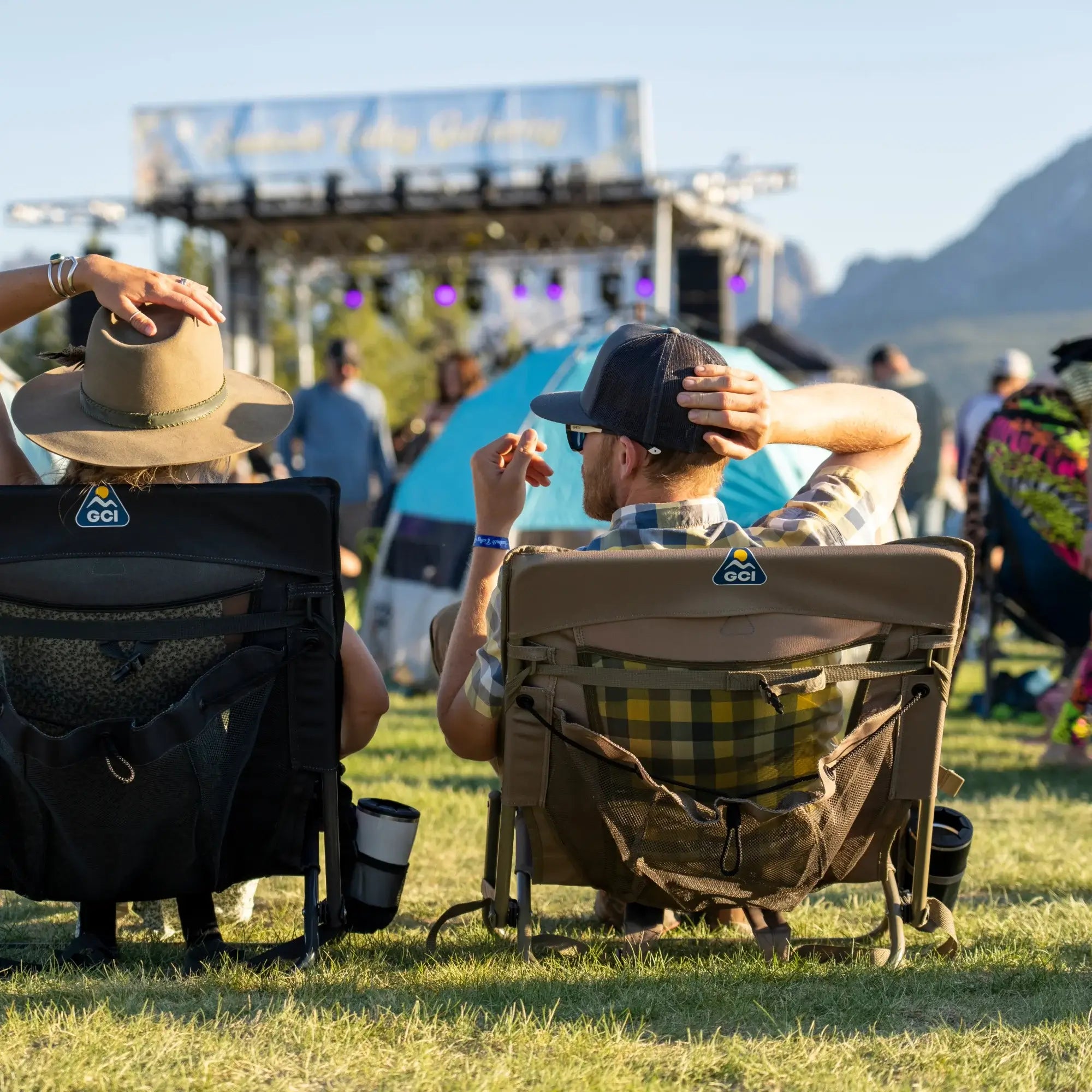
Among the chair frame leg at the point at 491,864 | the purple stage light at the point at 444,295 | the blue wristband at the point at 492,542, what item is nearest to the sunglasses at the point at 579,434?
the blue wristband at the point at 492,542

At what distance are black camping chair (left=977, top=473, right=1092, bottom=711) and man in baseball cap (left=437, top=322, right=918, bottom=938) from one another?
3.70 meters

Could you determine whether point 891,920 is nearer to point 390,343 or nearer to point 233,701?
point 233,701

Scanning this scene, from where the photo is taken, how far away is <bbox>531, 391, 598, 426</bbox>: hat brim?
8.49ft

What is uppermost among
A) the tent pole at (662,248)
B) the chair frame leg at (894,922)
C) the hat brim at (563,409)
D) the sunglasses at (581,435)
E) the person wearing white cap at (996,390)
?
the tent pole at (662,248)

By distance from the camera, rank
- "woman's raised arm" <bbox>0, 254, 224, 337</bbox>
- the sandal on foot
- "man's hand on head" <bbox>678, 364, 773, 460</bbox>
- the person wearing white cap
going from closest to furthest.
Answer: "man's hand on head" <bbox>678, 364, 773, 460</bbox> < "woman's raised arm" <bbox>0, 254, 224, 337</bbox> < the sandal on foot < the person wearing white cap

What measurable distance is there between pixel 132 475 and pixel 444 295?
56.0 ft

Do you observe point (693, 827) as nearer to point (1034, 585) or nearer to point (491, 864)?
point (491, 864)

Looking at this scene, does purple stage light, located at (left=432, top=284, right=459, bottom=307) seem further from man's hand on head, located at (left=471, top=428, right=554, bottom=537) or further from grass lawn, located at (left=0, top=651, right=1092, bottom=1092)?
man's hand on head, located at (left=471, top=428, right=554, bottom=537)

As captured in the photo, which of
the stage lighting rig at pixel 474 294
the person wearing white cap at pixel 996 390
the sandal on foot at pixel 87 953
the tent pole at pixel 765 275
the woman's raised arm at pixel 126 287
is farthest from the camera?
the tent pole at pixel 765 275

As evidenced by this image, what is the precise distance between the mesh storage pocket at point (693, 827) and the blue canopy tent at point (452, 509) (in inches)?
170

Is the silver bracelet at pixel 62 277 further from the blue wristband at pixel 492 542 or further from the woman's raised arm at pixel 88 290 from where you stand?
the blue wristband at pixel 492 542

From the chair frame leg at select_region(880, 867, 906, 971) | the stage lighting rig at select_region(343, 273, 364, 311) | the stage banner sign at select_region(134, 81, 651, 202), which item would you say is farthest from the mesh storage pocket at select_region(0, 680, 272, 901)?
the stage lighting rig at select_region(343, 273, 364, 311)

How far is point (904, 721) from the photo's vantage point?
2.61 meters

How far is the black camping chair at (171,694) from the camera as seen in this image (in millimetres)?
2561
